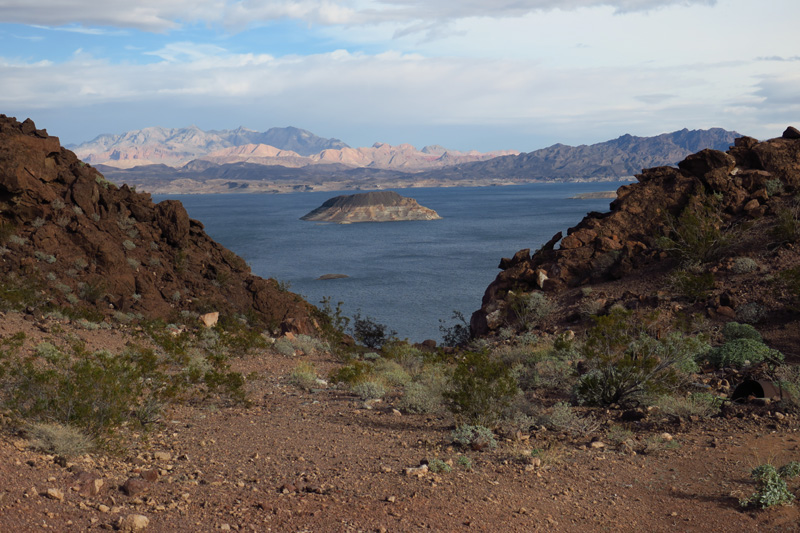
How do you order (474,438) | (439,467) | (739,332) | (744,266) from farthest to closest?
1. (744,266)
2. (739,332)
3. (474,438)
4. (439,467)

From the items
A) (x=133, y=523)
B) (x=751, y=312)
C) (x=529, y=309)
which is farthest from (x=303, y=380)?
(x=751, y=312)

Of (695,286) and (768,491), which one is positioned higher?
(695,286)

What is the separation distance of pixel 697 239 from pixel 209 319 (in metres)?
13.6

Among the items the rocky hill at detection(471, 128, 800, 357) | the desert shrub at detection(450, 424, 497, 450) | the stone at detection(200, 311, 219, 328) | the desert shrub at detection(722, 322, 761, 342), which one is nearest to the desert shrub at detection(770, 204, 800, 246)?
the rocky hill at detection(471, 128, 800, 357)

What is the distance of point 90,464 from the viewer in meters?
6.04

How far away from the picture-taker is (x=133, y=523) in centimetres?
474

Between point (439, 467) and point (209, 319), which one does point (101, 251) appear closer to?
point (209, 319)

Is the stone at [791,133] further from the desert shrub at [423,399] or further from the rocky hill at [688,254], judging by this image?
the desert shrub at [423,399]

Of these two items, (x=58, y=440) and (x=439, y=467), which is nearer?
(x=58, y=440)

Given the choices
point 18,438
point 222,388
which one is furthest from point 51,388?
point 222,388

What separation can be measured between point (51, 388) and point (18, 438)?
1353mm

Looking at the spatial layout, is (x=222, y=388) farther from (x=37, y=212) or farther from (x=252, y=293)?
(x=37, y=212)

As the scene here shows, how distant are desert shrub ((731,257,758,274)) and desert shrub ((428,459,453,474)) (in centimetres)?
1241

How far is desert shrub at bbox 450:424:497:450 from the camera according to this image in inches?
296
